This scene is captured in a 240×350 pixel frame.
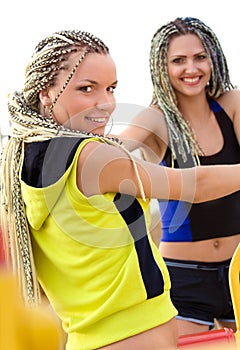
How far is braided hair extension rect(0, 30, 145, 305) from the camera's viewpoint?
3.74 feet

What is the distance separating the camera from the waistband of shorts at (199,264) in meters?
1.90

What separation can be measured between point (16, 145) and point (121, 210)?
229 millimetres

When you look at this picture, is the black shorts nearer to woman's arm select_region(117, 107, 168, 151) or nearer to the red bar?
woman's arm select_region(117, 107, 168, 151)

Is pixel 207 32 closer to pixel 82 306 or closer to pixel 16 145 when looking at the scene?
pixel 16 145

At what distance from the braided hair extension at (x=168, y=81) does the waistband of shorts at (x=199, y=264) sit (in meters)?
0.30

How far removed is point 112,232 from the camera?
1.09 m

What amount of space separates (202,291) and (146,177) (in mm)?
861

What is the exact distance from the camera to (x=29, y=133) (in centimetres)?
115

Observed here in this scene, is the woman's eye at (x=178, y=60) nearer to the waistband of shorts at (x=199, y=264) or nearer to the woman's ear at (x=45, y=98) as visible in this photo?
the waistband of shorts at (x=199, y=264)

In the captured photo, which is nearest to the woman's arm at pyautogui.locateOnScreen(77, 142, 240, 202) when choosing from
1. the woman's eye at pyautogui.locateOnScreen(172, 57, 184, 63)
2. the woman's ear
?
the woman's ear

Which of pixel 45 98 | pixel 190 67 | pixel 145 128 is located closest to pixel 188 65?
pixel 190 67

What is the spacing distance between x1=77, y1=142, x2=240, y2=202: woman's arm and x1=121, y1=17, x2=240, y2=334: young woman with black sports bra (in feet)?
2.33

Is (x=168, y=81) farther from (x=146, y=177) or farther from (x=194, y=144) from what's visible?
(x=146, y=177)

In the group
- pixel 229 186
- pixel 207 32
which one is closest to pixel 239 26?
pixel 207 32
